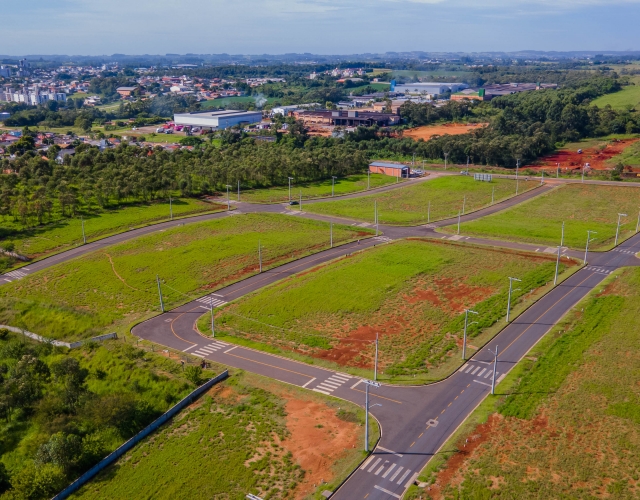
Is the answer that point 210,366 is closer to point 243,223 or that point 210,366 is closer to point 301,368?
point 301,368

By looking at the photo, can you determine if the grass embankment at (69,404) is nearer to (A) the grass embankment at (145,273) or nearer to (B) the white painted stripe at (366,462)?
(A) the grass embankment at (145,273)

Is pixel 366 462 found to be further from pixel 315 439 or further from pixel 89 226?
pixel 89 226

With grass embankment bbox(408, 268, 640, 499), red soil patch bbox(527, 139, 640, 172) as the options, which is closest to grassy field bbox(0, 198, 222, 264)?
grass embankment bbox(408, 268, 640, 499)

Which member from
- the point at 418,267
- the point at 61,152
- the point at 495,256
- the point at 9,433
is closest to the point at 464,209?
the point at 495,256

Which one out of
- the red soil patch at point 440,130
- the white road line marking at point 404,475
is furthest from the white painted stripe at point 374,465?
the red soil patch at point 440,130

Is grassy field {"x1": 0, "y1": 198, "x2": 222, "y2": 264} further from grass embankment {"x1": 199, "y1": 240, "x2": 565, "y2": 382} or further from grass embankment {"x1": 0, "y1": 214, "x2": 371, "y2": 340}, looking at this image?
grass embankment {"x1": 199, "y1": 240, "x2": 565, "y2": 382}
